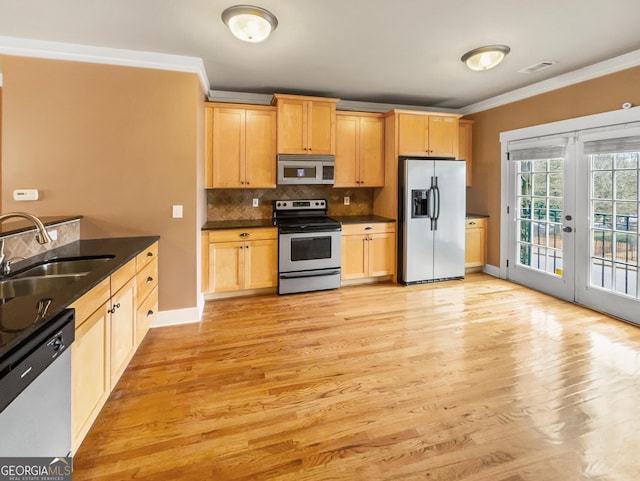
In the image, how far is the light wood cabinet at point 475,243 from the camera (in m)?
5.26

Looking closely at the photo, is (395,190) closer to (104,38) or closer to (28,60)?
(104,38)

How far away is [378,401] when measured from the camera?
84.3 inches

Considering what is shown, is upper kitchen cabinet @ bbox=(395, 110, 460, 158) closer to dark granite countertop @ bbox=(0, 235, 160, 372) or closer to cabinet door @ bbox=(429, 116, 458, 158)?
cabinet door @ bbox=(429, 116, 458, 158)

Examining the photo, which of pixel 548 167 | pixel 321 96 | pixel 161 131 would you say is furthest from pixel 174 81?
pixel 548 167

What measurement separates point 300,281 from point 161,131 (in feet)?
7.65

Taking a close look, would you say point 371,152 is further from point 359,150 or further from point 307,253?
point 307,253

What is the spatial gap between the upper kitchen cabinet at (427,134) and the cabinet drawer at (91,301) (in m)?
3.98

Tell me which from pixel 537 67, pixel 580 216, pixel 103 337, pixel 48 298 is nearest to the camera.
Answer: pixel 48 298

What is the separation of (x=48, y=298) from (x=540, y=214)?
5044 millimetres

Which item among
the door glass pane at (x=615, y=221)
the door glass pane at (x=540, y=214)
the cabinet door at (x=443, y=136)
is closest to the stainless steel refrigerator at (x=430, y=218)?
the cabinet door at (x=443, y=136)

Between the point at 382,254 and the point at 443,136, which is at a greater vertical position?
the point at 443,136

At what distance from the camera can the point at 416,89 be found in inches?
178

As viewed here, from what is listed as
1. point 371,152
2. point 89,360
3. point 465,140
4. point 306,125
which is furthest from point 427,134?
point 89,360

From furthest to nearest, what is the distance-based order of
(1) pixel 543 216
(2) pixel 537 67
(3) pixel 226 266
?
1. (1) pixel 543 216
2. (3) pixel 226 266
3. (2) pixel 537 67
